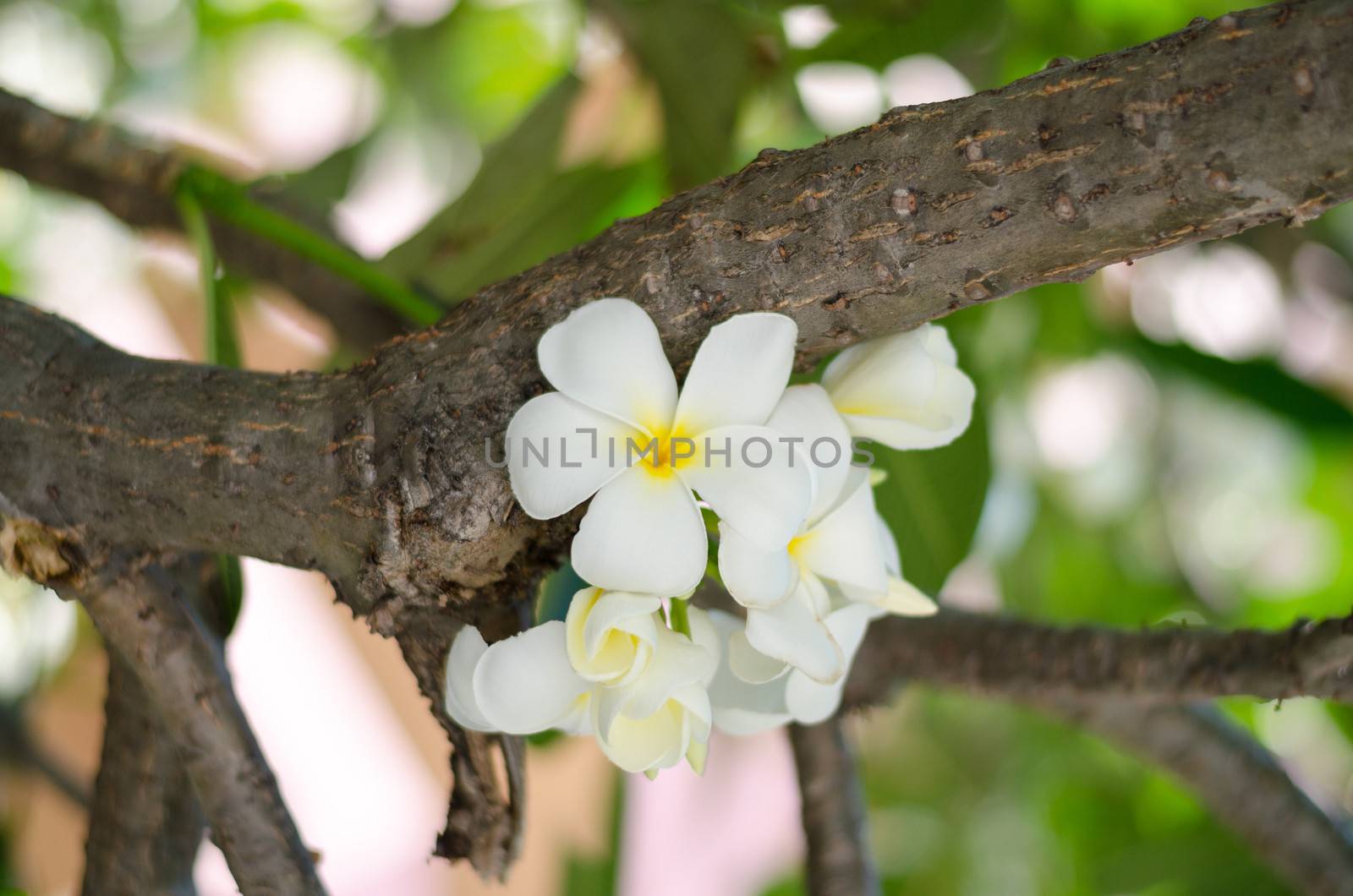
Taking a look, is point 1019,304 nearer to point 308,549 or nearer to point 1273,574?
point 1273,574

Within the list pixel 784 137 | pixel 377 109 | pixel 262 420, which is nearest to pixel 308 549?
pixel 262 420

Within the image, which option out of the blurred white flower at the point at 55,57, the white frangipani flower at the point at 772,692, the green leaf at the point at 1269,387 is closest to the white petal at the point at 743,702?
the white frangipani flower at the point at 772,692

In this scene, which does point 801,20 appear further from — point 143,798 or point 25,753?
point 25,753

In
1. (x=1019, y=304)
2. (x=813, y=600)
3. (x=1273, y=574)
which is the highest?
(x=1019, y=304)

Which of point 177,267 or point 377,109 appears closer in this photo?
point 377,109

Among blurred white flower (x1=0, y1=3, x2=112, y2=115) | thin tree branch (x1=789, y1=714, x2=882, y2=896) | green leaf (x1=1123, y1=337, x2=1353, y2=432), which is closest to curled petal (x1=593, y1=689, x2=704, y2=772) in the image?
thin tree branch (x1=789, y1=714, x2=882, y2=896)

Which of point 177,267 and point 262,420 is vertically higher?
point 177,267

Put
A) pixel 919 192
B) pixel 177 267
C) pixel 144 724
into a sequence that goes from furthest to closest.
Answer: pixel 177 267
pixel 144 724
pixel 919 192
